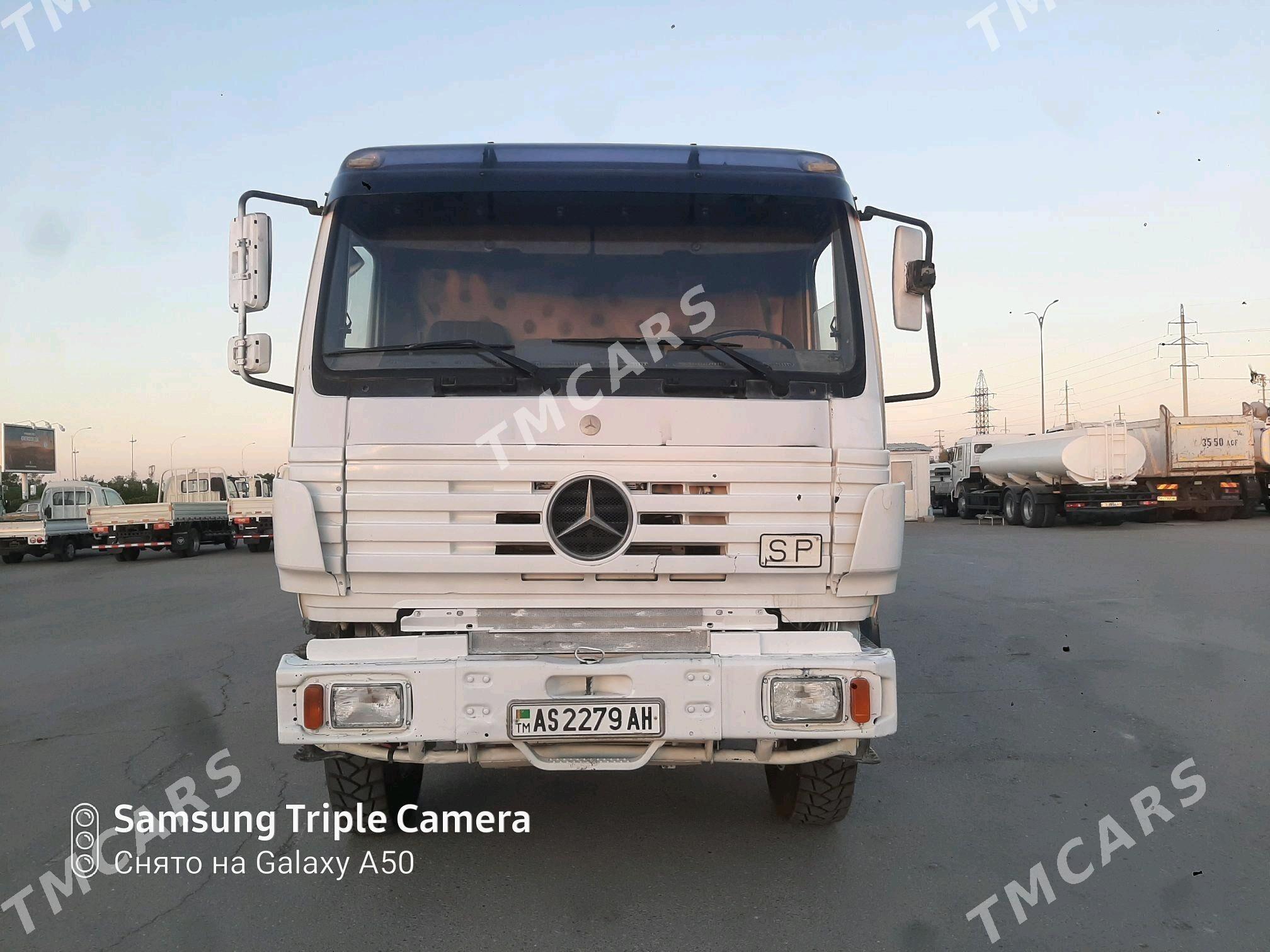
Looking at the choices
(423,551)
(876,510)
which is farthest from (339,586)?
(876,510)

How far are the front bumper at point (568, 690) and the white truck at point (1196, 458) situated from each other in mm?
25800

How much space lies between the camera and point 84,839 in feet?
14.2

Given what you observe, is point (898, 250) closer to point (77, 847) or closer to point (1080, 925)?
point (1080, 925)

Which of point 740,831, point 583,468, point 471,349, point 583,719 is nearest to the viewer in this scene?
point 583,719

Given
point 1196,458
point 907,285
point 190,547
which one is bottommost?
point 190,547

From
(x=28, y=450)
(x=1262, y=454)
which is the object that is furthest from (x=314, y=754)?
(x=28, y=450)

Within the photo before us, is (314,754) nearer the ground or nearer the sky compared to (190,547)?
nearer the sky

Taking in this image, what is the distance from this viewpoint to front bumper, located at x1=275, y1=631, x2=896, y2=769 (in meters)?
3.41

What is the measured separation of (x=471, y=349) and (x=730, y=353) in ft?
3.24

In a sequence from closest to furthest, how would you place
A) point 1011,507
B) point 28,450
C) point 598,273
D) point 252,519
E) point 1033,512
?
1. point 598,273
2. point 252,519
3. point 1033,512
4. point 1011,507
5. point 28,450

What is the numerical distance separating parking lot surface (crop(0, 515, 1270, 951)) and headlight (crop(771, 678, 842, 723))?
2.21 ft

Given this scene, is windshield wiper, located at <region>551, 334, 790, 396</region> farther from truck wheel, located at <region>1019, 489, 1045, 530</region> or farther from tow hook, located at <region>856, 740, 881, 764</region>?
truck wheel, located at <region>1019, 489, 1045, 530</region>

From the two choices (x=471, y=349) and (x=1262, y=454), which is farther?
(x=1262, y=454)

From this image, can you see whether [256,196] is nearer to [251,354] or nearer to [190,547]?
[251,354]
